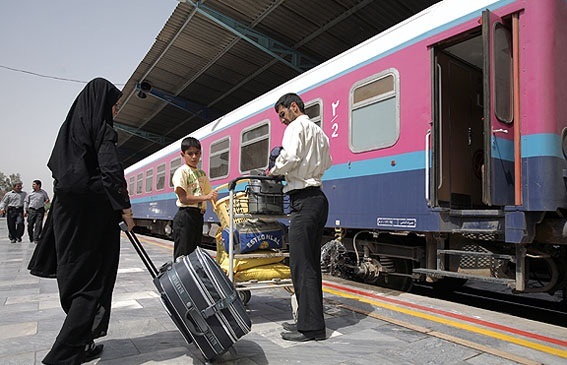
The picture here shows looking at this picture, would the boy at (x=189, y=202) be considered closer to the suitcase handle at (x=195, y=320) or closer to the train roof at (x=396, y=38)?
the suitcase handle at (x=195, y=320)

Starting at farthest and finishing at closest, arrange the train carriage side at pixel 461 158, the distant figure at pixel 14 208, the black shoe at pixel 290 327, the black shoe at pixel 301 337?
1. the distant figure at pixel 14 208
2. the train carriage side at pixel 461 158
3. the black shoe at pixel 290 327
4. the black shoe at pixel 301 337

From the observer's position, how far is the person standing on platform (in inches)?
117

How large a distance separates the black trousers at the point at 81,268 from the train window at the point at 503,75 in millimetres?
3465

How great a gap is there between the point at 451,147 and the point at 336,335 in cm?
304

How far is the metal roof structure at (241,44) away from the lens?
11859mm

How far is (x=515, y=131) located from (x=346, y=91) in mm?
2253

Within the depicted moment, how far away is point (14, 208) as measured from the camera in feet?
39.0

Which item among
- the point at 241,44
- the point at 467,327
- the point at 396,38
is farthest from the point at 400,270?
the point at 241,44

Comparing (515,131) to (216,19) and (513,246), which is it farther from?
(216,19)

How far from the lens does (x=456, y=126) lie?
5.14 metres

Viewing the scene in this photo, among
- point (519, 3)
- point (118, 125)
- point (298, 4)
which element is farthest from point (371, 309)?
point (118, 125)

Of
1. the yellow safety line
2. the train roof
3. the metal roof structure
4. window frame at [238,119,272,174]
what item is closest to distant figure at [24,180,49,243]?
the metal roof structure

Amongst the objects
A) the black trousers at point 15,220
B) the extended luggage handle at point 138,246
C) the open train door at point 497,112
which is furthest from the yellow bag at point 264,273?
the black trousers at point 15,220

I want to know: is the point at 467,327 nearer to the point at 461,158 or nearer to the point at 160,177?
the point at 461,158
